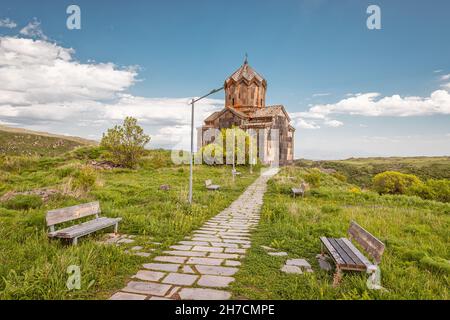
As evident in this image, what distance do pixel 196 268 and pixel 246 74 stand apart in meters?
35.7

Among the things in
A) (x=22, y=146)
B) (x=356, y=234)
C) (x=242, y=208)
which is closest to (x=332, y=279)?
(x=356, y=234)

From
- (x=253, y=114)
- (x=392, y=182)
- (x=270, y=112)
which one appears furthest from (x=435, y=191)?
(x=253, y=114)

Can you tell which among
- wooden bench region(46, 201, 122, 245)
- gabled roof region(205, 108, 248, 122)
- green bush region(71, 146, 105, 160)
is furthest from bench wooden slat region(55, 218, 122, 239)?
gabled roof region(205, 108, 248, 122)

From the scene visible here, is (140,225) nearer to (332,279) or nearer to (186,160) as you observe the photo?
(332,279)

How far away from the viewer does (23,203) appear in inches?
375

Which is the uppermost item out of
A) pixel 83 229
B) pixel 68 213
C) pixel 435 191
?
pixel 68 213

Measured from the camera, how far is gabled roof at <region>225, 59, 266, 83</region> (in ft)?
122

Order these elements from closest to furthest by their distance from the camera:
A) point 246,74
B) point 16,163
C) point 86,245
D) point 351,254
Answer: point 351,254
point 86,245
point 16,163
point 246,74

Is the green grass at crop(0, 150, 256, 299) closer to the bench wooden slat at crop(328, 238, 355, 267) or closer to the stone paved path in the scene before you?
the stone paved path

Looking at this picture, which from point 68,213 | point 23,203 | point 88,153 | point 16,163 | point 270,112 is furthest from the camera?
point 270,112

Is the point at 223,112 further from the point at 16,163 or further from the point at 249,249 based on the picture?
the point at 249,249

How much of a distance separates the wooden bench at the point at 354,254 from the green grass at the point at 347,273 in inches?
5.8
